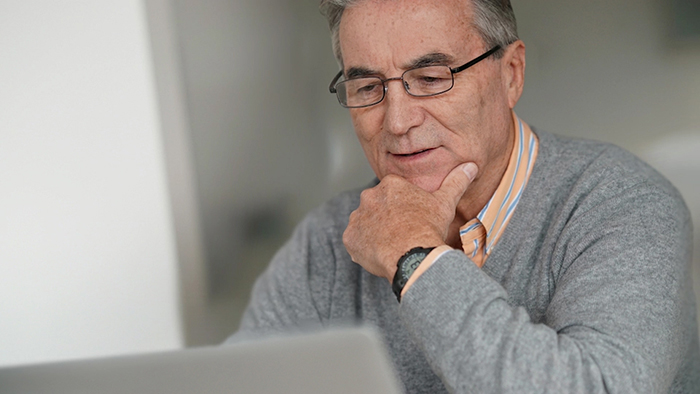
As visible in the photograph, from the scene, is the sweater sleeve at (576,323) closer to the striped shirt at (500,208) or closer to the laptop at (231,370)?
the striped shirt at (500,208)

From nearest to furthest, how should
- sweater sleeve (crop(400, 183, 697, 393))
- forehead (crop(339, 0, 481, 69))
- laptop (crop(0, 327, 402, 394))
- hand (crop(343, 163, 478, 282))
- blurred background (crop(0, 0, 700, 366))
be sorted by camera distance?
laptop (crop(0, 327, 402, 394)) < sweater sleeve (crop(400, 183, 697, 393)) < hand (crop(343, 163, 478, 282)) < forehead (crop(339, 0, 481, 69)) < blurred background (crop(0, 0, 700, 366))

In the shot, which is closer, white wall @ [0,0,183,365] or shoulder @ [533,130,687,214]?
shoulder @ [533,130,687,214]

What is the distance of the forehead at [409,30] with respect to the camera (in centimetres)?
96

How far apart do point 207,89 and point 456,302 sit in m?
1.25

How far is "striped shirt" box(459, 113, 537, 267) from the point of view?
105cm

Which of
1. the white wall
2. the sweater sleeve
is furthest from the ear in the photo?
the white wall

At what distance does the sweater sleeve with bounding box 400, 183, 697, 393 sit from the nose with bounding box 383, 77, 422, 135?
0.31 m

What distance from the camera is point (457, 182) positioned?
39.4 inches

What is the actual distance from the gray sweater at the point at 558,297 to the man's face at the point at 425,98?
134 millimetres

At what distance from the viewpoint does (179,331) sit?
1.93 meters

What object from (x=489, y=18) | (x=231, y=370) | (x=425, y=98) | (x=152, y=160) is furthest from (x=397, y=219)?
(x=152, y=160)

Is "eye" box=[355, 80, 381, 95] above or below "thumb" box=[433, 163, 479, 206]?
above

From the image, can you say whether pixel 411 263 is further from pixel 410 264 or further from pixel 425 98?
pixel 425 98

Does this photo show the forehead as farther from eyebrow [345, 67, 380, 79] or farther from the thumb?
the thumb
